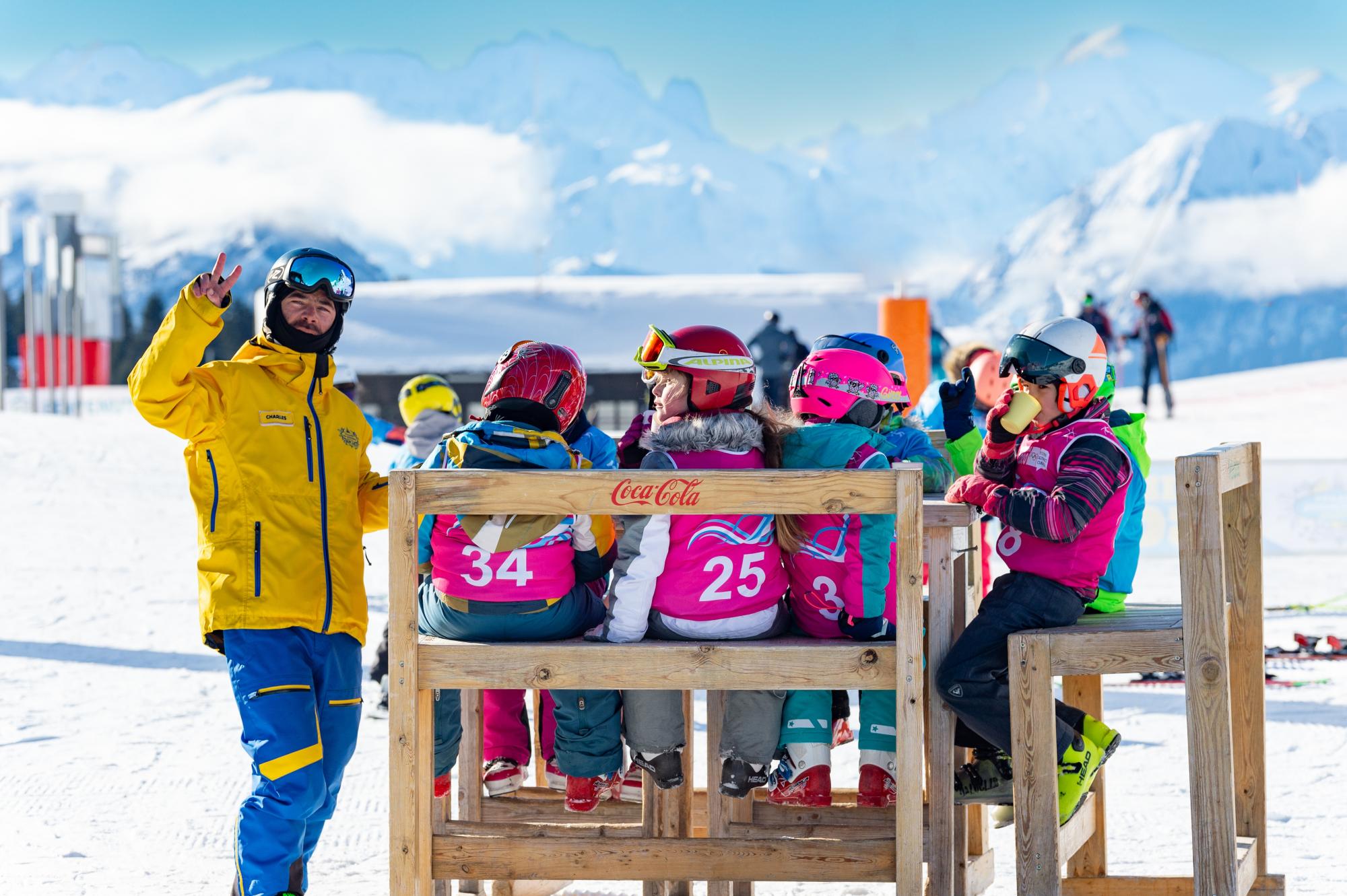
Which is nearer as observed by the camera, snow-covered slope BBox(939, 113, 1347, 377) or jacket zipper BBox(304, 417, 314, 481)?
jacket zipper BBox(304, 417, 314, 481)

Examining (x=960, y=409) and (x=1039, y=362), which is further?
(x=960, y=409)

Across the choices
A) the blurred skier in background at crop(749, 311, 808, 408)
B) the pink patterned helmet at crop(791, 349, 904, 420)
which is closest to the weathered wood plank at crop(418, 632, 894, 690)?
the pink patterned helmet at crop(791, 349, 904, 420)

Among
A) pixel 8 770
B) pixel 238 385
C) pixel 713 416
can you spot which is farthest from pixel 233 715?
pixel 713 416

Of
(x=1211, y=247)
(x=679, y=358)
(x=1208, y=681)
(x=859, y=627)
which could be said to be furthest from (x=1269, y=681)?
(x=1211, y=247)

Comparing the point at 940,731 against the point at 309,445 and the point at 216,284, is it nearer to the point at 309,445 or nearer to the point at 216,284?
the point at 309,445

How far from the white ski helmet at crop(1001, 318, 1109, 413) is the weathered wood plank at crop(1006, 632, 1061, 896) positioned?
0.65m

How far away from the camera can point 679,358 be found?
3.36m

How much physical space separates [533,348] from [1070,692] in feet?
6.37

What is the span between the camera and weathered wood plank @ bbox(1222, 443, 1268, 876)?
373 cm

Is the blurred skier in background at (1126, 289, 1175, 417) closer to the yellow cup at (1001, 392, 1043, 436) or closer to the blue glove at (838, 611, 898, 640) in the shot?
the yellow cup at (1001, 392, 1043, 436)

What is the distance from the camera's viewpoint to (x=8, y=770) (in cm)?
516

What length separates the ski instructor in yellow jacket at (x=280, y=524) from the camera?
3.23m

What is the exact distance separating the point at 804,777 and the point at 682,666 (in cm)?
61

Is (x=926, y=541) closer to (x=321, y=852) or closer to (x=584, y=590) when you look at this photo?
(x=584, y=590)
